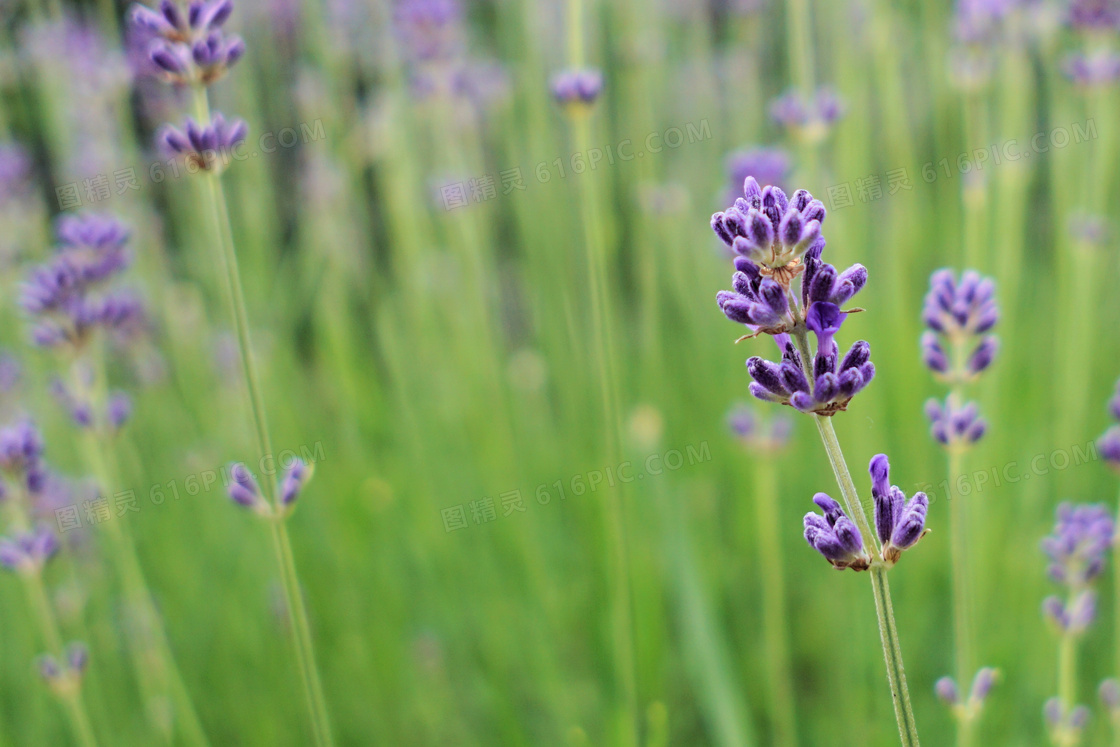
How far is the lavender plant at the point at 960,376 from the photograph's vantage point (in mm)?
1480

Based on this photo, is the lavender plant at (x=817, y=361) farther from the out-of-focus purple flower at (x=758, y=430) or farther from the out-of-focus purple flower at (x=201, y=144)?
the out-of-focus purple flower at (x=758, y=430)

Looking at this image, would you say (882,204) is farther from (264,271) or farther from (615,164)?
(264,271)

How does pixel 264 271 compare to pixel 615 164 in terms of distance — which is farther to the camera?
pixel 615 164

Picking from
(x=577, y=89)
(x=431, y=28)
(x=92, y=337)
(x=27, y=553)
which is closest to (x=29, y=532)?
(x=27, y=553)

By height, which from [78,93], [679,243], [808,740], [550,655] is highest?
[78,93]

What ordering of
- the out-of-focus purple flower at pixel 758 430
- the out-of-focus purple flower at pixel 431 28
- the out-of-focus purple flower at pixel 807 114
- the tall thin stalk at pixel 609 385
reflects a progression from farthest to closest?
the out-of-focus purple flower at pixel 431 28 → the out-of-focus purple flower at pixel 758 430 → the out-of-focus purple flower at pixel 807 114 → the tall thin stalk at pixel 609 385

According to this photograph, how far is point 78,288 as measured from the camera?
2250 mm

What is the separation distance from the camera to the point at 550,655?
2762 mm

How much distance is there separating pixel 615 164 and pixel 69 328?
316 centimetres

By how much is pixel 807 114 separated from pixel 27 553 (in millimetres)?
2172

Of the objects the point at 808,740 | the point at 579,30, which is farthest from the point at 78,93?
the point at 808,740

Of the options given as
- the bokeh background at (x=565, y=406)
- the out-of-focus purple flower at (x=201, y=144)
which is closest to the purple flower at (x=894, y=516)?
the bokeh background at (x=565, y=406)

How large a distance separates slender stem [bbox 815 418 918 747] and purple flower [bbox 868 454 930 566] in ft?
0.13

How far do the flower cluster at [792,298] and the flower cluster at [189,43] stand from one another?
94cm
